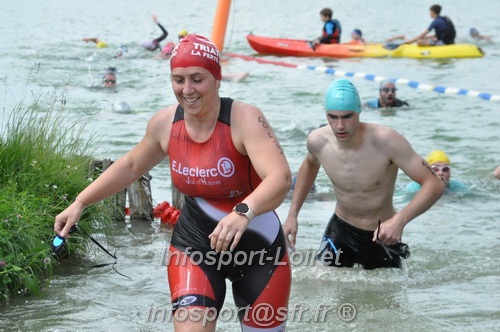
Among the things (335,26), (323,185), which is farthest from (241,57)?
(323,185)

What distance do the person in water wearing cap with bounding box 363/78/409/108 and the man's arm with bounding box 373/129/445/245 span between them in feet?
35.2

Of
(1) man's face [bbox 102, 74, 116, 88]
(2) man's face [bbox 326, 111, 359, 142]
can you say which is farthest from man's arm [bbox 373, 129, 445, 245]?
(1) man's face [bbox 102, 74, 116, 88]

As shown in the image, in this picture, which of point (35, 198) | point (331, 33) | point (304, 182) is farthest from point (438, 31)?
point (35, 198)

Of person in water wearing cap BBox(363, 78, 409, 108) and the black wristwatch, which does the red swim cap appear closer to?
the black wristwatch

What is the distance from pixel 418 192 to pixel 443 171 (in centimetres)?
526

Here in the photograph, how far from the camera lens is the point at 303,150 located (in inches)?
547

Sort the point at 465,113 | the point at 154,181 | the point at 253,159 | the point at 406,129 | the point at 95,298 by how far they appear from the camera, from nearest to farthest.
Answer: the point at 253,159, the point at 95,298, the point at 154,181, the point at 406,129, the point at 465,113

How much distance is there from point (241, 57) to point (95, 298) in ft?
66.9

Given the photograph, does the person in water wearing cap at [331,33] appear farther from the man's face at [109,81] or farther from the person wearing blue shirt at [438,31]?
the man's face at [109,81]

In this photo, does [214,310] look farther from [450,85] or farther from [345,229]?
[450,85]

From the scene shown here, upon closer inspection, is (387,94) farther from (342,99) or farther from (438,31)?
(342,99)

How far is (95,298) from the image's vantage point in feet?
21.1

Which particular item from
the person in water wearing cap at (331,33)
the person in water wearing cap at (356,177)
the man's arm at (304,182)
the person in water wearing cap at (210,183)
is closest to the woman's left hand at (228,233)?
the person in water wearing cap at (210,183)

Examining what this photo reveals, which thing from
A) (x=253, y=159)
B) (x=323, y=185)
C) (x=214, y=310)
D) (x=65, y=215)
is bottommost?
(x=323, y=185)
